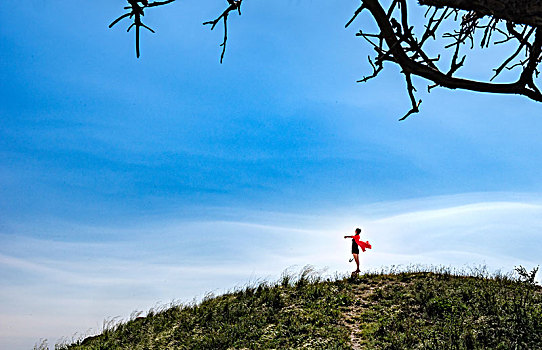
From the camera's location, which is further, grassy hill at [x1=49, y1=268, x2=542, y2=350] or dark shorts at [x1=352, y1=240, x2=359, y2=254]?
dark shorts at [x1=352, y1=240, x2=359, y2=254]

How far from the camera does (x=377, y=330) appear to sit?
29.1 feet

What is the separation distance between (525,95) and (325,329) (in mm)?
6574

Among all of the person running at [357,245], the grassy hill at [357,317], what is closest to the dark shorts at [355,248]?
the person running at [357,245]

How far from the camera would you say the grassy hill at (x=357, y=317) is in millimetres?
8242

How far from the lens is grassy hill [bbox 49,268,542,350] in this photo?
824cm

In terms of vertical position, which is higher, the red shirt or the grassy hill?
the red shirt

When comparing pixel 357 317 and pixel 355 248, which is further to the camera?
pixel 355 248

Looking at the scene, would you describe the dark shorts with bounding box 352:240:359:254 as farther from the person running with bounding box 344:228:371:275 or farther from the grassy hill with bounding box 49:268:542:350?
the grassy hill with bounding box 49:268:542:350

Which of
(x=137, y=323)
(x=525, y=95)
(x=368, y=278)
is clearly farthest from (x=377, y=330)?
(x=137, y=323)

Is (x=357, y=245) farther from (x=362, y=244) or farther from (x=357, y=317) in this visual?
(x=357, y=317)

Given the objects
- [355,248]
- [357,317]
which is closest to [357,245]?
[355,248]

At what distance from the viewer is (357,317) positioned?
9820 mm

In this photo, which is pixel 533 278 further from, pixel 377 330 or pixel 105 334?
pixel 105 334

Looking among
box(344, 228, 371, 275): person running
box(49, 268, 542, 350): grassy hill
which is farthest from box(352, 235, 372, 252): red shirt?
box(49, 268, 542, 350): grassy hill
